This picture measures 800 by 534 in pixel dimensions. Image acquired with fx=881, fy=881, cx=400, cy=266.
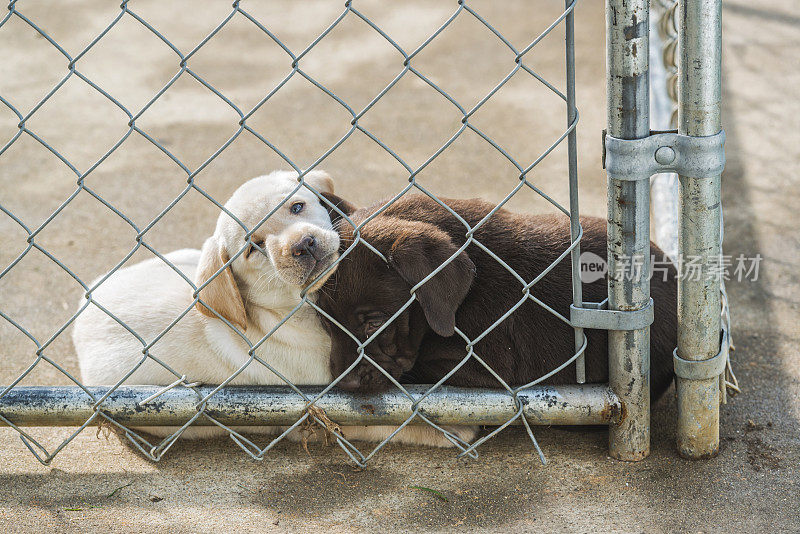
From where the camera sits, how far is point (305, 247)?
2676 millimetres

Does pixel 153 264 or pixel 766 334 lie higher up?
pixel 153 264

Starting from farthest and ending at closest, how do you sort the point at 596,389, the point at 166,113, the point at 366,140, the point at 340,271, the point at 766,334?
the point at 166,113 → the point at 366,140 → the point at 766,334 → the point at 340,271 → the point at 596,389

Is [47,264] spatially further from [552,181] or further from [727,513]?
[727,513]

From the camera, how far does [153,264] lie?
135 inches

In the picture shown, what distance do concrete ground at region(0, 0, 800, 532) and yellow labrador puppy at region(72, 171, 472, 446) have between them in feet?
0.78

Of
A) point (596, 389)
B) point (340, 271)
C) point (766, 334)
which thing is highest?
point (340, 271)

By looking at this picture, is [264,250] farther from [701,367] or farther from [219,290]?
[701,367]

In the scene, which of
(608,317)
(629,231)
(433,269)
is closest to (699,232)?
(629,231)

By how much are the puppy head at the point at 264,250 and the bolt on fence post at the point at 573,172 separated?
0.75m

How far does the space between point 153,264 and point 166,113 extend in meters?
2.24

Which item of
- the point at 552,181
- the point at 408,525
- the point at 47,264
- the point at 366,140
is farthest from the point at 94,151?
the point at 408,525

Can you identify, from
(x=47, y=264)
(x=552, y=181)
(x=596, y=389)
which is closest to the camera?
(x=596, y=389)

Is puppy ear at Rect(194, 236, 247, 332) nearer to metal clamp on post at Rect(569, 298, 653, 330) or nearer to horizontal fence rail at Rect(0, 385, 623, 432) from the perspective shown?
horizontal fence rail at Rect(0, 385, 623, 432)

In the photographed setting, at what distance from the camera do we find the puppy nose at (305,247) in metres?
2.67
